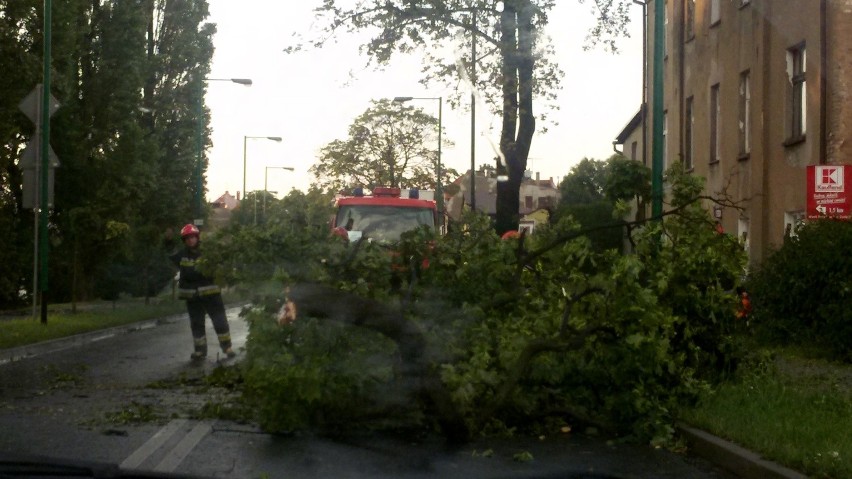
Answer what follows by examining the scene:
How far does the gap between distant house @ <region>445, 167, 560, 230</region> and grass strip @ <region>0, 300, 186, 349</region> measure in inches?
257

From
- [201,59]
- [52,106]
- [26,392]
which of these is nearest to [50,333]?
[52,106]

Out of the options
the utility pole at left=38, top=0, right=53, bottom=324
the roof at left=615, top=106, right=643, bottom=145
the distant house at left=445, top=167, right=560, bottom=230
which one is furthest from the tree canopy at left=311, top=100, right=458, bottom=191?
the roof at left=615, top=106, right=643, bottom=145

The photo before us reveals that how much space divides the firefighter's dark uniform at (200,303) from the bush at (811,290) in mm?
7443

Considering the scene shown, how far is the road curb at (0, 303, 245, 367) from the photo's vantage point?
50.7 feet

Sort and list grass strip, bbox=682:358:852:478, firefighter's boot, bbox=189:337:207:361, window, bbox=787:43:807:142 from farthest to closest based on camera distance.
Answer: window, bbox=787:43:807:142, firefighter's boot, bbox=189:337:207:361, grass strip, bbox=682:358:852:478

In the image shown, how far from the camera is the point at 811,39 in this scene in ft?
71.7

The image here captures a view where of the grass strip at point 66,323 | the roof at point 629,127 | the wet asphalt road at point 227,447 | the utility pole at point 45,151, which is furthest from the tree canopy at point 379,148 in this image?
the wet asphalt road at point 227,447

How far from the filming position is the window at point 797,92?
22844 mm

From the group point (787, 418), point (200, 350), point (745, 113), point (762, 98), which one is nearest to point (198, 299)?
point (200, 350)

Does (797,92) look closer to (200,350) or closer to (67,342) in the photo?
(200,350)

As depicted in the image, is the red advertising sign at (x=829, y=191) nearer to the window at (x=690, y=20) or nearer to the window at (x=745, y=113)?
the window at (x=745, y=113)

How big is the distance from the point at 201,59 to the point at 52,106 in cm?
2113

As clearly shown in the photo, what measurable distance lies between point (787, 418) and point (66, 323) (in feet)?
49.9

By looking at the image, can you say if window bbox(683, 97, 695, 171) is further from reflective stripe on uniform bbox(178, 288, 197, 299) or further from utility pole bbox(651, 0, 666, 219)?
reflective stripe on uniform bbox(178, 288, 197, 299)
